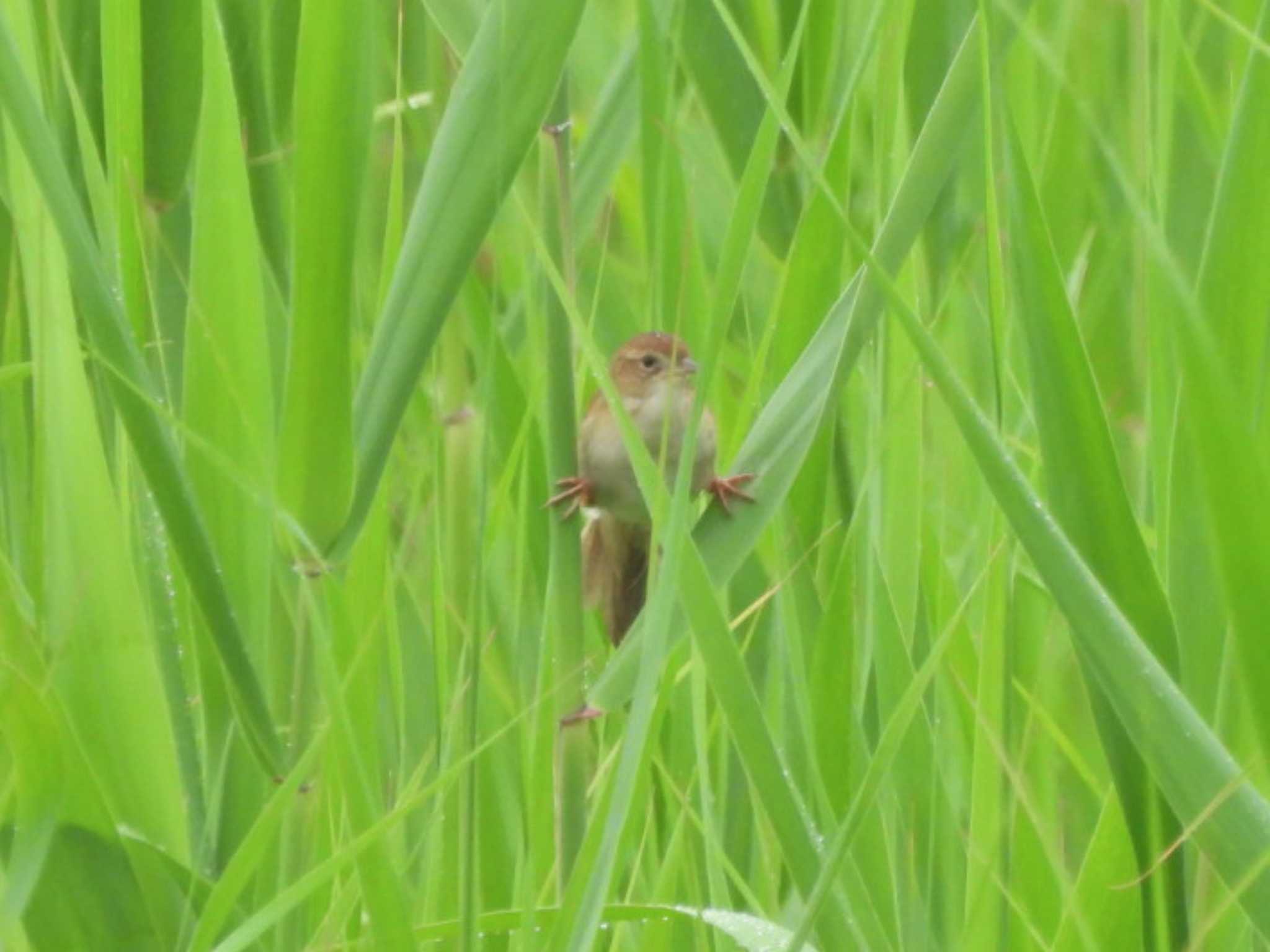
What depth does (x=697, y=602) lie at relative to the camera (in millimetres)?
1189

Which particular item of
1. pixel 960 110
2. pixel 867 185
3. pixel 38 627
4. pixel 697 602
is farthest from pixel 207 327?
pixel 867 185

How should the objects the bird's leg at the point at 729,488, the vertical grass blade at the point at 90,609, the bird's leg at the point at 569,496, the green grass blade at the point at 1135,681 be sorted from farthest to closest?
the bird's leg at the point at 569,496, the bird's leg at the point at 729,488, the vertical grass blade at the point at 90,609, the green grass blade at the point at 1135,681

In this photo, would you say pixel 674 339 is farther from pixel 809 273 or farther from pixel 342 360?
pixel 342 360

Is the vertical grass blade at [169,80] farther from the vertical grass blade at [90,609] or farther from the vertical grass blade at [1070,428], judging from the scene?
the vertical grass blade at [1070,428]

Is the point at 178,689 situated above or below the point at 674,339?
below

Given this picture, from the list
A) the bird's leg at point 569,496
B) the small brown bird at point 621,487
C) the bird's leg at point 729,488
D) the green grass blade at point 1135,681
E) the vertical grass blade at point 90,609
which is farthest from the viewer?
the small brown bird at point 621,487

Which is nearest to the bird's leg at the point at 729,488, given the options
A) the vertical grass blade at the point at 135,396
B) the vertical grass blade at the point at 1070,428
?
the vertical grass blade at the point at 1070,428

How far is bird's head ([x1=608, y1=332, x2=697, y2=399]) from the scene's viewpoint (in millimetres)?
2316

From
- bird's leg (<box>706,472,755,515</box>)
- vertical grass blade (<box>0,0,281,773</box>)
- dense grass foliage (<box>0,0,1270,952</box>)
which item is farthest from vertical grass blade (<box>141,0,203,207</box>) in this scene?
bird's leg (<box>706,472,755,515</box>)

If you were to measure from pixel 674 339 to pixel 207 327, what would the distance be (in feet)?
1.13

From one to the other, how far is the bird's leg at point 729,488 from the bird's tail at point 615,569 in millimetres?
591

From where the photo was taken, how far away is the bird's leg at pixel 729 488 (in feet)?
4.79

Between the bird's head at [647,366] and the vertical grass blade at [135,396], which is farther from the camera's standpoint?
the bird's head at [647,366]

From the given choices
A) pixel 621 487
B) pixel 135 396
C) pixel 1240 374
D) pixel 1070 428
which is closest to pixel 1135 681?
pixel 1070 428
